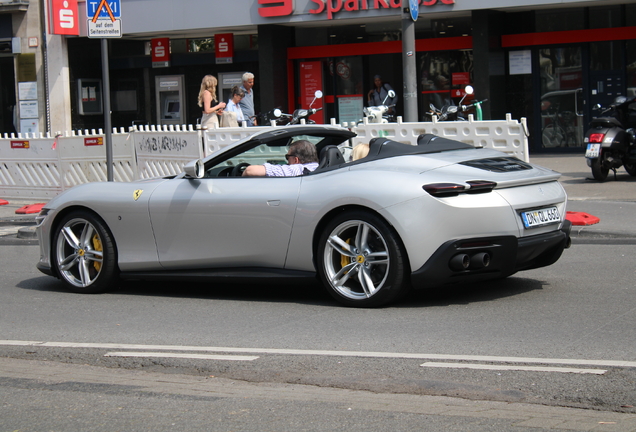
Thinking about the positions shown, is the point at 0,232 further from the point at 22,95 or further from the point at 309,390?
the point at 22,95

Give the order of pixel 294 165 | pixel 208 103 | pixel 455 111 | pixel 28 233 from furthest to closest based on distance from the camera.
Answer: pixel 455 111 → pixel 208 103 → pixel 28 233 → pixel 294 165

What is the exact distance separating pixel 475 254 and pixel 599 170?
9.01 meters

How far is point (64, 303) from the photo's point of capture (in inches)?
294

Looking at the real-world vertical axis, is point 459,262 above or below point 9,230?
above

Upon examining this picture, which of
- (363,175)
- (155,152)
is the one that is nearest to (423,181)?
(363,175)

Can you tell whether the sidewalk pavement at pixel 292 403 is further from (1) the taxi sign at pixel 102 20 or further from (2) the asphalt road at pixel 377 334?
(1) the taxi sign at pixel 102 20

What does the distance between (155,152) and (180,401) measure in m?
11.0

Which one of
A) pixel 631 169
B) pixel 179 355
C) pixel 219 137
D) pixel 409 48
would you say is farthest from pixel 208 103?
pixel 179 355

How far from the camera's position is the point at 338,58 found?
76.0 ft

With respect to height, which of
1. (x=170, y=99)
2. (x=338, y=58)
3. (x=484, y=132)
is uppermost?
(x=338, y=58)

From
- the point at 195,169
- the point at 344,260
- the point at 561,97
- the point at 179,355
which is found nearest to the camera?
the point at 179,355

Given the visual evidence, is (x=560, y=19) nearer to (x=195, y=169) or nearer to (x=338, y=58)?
(x=338, y=58)

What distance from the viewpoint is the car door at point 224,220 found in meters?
6.83

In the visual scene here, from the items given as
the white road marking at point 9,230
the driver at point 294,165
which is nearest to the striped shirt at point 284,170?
the driver at point 294,165
